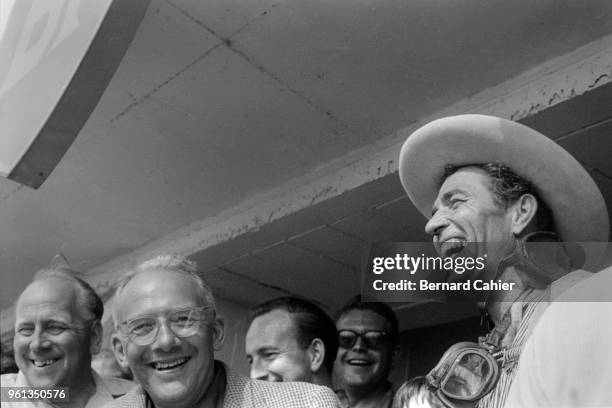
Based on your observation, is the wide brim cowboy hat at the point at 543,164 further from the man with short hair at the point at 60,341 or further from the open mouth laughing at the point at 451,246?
the man with short hair at the point at 60,341

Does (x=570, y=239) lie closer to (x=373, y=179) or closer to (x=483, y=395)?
(x=483, y=395)

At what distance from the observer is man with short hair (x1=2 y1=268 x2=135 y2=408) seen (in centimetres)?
214

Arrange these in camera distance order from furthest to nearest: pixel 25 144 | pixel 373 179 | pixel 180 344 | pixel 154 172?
pixel 154 172 < pixel 373 179 < pixel 25 144 < pixel 180 344

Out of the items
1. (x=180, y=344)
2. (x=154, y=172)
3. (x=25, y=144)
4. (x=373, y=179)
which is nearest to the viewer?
(x=180, y=344)

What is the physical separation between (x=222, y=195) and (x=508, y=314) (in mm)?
1769

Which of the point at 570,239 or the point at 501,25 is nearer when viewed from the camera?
the point at 570,239

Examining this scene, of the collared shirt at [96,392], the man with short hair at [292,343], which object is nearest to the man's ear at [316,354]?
the man with short hair at [292,343]

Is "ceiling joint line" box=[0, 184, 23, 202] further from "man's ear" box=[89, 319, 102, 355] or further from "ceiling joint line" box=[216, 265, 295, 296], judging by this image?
"man's ear" box=[89, 319, 102, 355]

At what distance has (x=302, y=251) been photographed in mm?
3465

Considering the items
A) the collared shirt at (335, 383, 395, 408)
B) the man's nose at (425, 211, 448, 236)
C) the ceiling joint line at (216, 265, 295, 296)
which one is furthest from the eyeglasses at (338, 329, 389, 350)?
the ceiling joint line at (216, 265, 295, 296)

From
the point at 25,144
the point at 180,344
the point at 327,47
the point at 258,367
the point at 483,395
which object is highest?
the point at 327,47

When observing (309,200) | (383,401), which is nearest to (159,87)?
(309,200)

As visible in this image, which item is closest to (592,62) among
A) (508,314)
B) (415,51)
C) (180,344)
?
(415,51)

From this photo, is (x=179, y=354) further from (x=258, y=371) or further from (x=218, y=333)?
(x=258, y=371)
